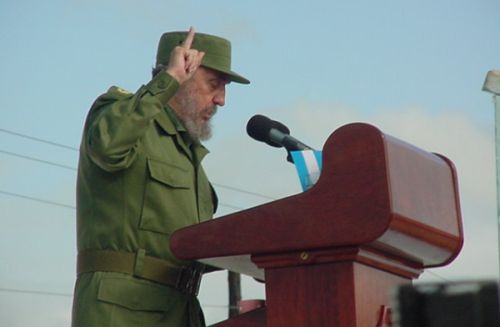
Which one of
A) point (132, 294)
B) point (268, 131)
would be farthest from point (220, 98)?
point (132, 294)

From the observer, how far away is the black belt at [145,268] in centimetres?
246

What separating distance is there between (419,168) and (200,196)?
99 cm

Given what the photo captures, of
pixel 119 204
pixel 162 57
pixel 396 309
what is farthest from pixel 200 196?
pixel 396 309

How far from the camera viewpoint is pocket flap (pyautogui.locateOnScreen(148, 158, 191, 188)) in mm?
2607

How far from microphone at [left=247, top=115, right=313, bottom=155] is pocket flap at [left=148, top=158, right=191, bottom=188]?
283mm

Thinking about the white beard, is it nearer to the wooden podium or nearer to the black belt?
the black belt

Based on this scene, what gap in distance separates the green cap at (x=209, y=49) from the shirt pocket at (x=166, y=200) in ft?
1.72

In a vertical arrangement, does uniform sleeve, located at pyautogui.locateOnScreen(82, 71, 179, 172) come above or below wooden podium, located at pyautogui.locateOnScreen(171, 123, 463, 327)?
above

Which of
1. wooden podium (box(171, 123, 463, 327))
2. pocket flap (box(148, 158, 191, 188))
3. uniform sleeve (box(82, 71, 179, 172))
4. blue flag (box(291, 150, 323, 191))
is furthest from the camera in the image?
pocket flap (box(148, 158, 191, 188))

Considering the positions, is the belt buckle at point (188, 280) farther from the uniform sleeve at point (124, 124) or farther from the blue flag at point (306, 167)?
the blue flag at point (306, 167)

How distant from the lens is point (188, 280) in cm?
252

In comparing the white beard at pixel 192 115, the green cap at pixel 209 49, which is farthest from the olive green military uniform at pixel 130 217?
the green cap at pixel 209 49

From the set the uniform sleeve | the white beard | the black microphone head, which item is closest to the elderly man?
the uniform sleeve

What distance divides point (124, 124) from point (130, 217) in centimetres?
30
